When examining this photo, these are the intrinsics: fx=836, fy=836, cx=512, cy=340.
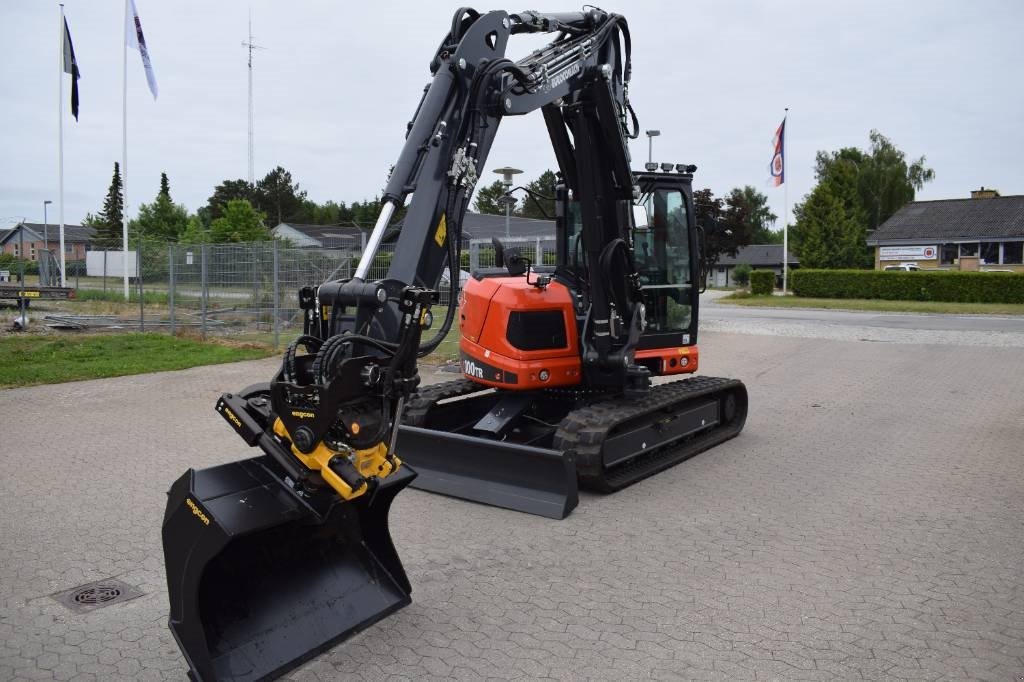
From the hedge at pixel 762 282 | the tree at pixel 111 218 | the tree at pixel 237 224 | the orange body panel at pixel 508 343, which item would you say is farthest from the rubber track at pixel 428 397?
the tree at pixel 111 218

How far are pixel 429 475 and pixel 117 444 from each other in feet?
12.2

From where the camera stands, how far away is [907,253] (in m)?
51.1

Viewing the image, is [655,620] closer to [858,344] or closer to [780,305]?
[858,344]

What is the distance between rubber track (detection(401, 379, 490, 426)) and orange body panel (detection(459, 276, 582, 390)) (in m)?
0.38

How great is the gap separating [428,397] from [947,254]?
5002 cm

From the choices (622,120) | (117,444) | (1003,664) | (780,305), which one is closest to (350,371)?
(1003,664)

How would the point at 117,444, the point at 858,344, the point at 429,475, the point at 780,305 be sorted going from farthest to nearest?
the point at 780,305 → the point at 858,344 → the point at 117,444 → the point at 429,475

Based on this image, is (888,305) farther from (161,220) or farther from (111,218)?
(111,218)

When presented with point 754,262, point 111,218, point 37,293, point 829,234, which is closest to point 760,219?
point 754,262

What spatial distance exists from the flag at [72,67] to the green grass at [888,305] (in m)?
27.4

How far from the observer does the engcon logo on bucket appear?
12.1ft

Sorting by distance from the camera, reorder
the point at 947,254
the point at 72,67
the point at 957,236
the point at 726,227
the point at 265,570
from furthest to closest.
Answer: the point at 947,254, the point at 957,236, the point at 726,227, the point at 72,67, the point at 265,570

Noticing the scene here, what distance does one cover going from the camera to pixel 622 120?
7.70m

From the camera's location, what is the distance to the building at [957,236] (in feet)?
156
